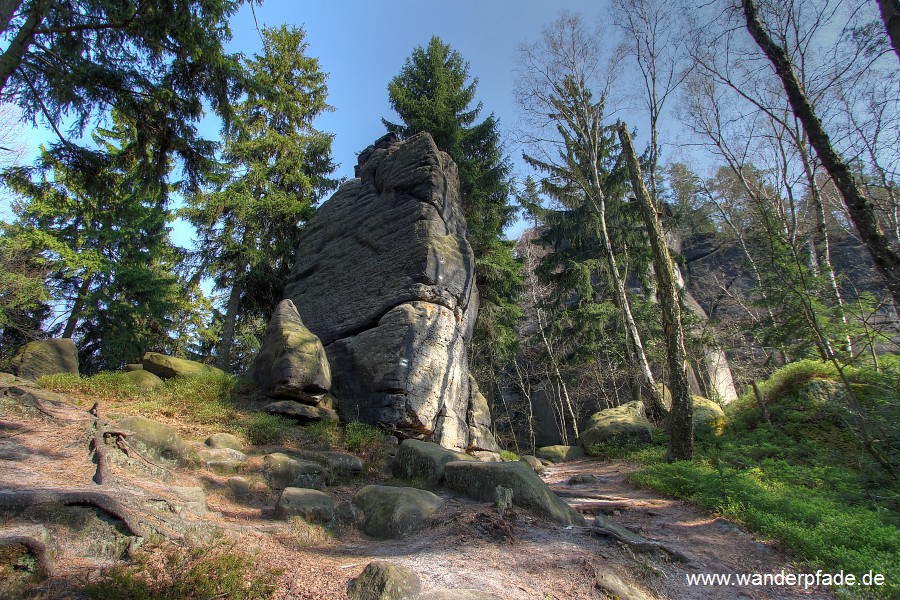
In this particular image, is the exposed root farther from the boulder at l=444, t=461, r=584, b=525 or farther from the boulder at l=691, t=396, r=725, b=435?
the boulder at l=691, t=396, r=725, b=435

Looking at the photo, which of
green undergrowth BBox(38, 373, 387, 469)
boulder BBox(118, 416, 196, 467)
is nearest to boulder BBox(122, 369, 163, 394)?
green undergrowth BBox(38, 373, 387, 469)

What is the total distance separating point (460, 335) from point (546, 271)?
889cm

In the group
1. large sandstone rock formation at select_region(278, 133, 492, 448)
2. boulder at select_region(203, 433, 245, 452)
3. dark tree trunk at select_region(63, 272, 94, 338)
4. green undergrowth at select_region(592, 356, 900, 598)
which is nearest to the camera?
green undergrowth at select_region(592, 356, 900, 598)

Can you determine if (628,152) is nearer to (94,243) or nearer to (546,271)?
(546,271)

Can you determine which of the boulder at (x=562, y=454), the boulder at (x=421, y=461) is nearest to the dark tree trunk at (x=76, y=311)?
the boulder at (x=421, y=461)

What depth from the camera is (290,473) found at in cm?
673

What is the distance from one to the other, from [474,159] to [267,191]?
881 centimetres

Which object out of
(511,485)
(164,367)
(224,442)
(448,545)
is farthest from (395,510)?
(164,367)

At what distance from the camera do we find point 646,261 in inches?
730

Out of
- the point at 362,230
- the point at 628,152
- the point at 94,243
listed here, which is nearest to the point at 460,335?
the point at 362,230

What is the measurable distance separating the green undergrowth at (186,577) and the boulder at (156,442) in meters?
3.18

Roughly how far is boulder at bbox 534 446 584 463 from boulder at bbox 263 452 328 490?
944cm

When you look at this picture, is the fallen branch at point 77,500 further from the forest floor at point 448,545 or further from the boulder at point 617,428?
the boulder at point 617,428

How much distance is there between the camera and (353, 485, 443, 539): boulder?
4812 mm
